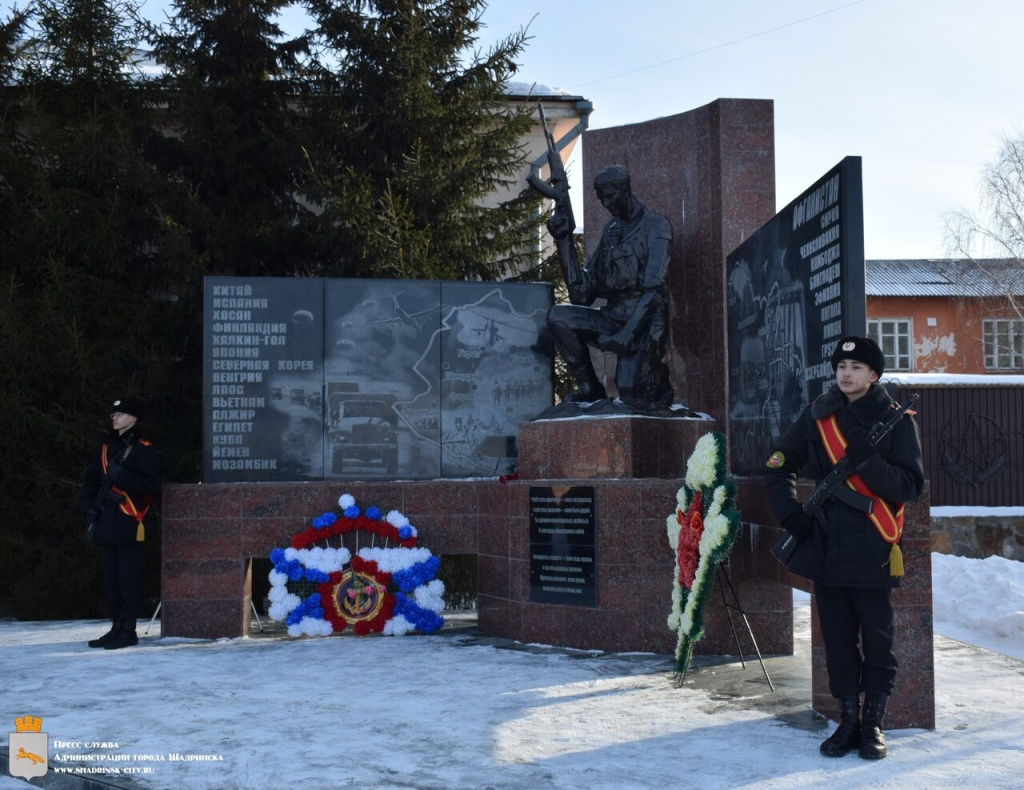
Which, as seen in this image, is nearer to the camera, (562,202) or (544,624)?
(544,624)

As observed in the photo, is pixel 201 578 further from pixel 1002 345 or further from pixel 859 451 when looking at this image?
pixel 1002 345

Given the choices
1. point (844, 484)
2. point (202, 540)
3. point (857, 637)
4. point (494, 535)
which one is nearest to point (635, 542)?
point (494, 535)

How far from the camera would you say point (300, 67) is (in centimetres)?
1234

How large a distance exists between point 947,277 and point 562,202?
2662 cm

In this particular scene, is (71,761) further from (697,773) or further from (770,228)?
(770,228)

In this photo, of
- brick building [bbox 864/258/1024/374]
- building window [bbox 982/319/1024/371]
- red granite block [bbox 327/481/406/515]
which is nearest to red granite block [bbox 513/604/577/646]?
red granite block [bbox 327/481/406/515]

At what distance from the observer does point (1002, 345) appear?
3105 centimetres

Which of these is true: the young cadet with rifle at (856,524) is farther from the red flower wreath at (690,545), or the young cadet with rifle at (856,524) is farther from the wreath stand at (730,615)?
the red flower wreath at (690,545)

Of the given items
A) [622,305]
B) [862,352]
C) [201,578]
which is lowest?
[201,578]

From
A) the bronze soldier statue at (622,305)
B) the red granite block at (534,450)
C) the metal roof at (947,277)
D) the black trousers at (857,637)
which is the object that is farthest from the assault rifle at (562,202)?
the metal roof at (947,277)

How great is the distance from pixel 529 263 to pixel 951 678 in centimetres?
736

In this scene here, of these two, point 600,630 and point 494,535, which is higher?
point 494,535

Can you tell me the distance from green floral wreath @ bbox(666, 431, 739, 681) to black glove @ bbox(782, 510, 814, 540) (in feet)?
4.15

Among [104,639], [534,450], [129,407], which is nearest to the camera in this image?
[104,639]
